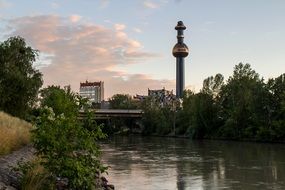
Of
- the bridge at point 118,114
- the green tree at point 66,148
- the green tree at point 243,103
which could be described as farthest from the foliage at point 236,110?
the green tree at point 66,148

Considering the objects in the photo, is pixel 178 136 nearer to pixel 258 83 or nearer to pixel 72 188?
pixel 258 83

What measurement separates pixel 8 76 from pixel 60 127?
149 ft

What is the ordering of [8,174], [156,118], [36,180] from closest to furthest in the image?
[36,180], [8,174], [156,118]

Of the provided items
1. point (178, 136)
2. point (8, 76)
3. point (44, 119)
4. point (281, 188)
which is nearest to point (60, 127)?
point (44, 119)

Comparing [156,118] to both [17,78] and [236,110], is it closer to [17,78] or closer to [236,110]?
[236,110]

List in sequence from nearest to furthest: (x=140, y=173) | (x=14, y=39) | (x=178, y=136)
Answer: (x=140, y=173), (x=14, y=39), (x=178, y=136)

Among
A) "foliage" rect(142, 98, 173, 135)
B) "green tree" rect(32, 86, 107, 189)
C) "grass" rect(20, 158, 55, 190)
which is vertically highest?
"foliage" rect(142, 98, 173, 135)

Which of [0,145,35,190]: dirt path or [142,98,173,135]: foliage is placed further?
[142,98,173,135]: foliage

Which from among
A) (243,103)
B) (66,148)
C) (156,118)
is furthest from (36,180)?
(156,118)

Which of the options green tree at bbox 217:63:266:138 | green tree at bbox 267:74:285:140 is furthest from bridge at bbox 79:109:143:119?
green tree at bbox 267:74:285:140

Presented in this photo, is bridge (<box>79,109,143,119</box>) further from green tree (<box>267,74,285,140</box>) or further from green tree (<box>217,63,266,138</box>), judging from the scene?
green tree (<box>267,74,285,140</box>)

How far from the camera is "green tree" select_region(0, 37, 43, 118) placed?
60719 mm

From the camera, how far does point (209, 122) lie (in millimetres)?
114938

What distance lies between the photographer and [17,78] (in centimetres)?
6053
